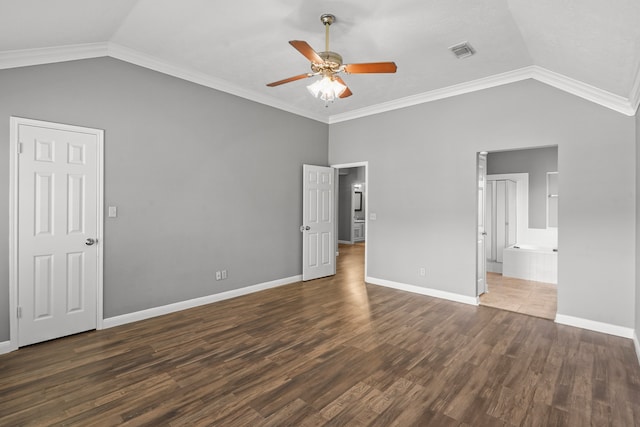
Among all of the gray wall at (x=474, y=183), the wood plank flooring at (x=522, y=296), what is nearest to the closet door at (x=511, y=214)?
the wood plank flooring at (x=522, y=296)

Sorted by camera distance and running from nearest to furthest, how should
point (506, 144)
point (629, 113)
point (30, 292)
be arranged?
point (30, 292) → point (629, 113) → point (506, 144)

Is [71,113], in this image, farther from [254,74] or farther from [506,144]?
[506,144]

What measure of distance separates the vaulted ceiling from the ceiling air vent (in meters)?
0.06

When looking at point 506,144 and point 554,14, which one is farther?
point 506,144

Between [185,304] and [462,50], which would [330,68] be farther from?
[185,304]

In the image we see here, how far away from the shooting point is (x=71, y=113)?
333 cm

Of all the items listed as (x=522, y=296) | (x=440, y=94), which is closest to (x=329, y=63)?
(x=440, y=94)

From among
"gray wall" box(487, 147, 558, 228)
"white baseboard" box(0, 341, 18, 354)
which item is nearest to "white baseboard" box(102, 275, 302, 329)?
"white baseboard" box(0, 341, 18, 354)

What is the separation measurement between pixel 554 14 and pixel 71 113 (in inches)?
177

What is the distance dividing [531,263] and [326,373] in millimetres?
5042

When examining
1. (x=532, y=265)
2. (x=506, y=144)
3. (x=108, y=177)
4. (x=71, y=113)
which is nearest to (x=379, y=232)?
(x=506, y=144)

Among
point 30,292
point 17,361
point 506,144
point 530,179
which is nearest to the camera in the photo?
point 17,361

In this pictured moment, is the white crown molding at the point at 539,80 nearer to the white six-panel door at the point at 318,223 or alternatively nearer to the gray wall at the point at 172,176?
the white six-panel door at the point at 318,223

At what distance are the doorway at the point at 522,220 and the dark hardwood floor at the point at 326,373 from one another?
2.33 meters
